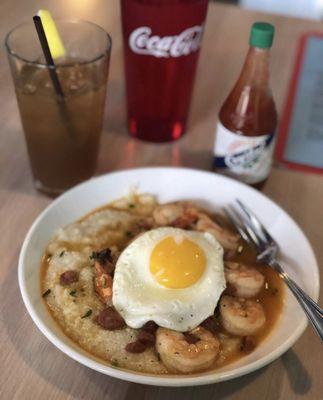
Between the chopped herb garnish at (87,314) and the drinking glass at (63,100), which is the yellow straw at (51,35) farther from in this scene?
the chopped herb garnish at (87,314)

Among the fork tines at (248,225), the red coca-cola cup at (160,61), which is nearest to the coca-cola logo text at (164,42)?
the red coca-cola cup at (160,61)

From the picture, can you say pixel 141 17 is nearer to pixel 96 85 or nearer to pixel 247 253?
pixel 96 85

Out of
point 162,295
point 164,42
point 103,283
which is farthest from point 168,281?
point 164,42

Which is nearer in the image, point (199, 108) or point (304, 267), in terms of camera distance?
point (304, 267)

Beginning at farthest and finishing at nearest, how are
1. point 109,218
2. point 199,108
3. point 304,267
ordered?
point 199,108 < point 109,218 < point 304,267

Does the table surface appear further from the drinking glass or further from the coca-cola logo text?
the coca-cola logo text

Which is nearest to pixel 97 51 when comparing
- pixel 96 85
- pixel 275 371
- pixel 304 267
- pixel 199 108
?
pixel 96 85
